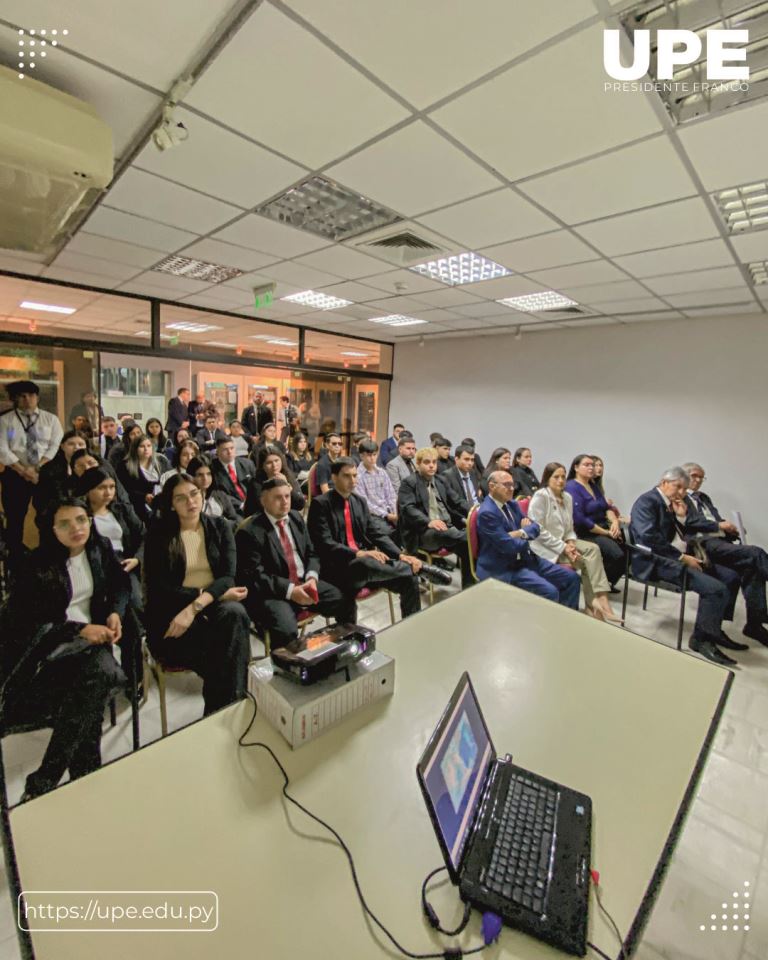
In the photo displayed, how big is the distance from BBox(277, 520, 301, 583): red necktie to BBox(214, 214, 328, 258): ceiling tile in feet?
6.21

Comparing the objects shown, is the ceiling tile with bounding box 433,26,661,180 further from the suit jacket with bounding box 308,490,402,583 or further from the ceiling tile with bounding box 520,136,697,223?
the suit jacket with bounding box 308,490,402,583

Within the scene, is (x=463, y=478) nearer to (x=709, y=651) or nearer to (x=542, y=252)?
(x=542, y=252)

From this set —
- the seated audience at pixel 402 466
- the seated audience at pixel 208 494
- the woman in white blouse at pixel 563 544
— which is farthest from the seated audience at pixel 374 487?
the woman in white blouse at pixel 563 544

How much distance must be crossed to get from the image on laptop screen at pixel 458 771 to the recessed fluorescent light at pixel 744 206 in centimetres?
274

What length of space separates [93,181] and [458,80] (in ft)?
4.39

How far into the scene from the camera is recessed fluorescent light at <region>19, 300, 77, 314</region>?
588 cm

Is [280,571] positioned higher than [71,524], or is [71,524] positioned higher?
[71,524]

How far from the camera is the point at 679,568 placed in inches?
126

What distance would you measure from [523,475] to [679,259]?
292 cm

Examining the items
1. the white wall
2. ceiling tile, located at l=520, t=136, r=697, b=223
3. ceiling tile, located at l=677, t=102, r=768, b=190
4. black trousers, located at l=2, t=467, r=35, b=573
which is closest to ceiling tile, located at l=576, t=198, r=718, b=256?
ceiling tile, located at l=520, t=136, r=697, b=223

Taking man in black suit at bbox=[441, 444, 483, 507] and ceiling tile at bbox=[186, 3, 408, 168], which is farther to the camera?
man in black suit at bbox=[441, 444, 483, 507]

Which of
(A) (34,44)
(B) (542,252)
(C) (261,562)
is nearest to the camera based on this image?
(A) (34,44)

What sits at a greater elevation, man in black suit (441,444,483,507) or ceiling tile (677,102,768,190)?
ceiling tile (677,102,768,190)

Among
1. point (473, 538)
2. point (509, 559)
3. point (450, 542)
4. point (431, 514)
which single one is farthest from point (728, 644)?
point (431, 514)
